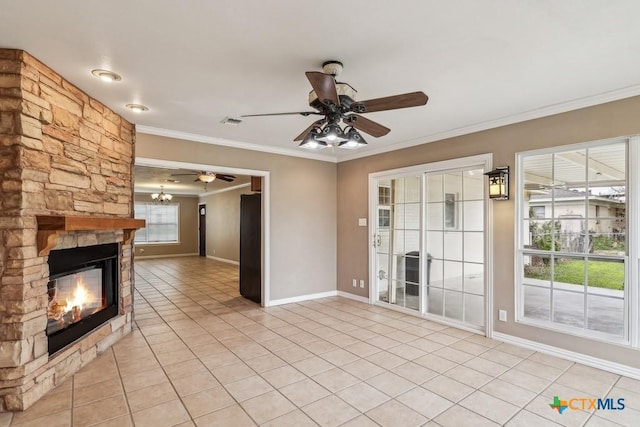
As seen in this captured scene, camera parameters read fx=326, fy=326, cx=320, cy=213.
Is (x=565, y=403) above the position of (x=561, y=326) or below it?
below

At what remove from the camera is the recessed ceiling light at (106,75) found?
2714mm

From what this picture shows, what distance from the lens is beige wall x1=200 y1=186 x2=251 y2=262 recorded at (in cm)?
1007

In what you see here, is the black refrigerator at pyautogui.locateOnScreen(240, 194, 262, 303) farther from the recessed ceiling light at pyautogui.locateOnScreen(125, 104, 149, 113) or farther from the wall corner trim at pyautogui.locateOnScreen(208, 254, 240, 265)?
the wall corner trim at pyautogui.locateOnScreen(208, 254, 240, 265)

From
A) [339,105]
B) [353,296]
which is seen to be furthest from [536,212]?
[353,296]

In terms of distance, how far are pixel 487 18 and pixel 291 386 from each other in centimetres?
305

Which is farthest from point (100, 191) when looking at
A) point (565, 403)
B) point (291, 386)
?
point (565, 403)

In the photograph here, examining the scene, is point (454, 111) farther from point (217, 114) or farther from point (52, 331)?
point (52, 331)

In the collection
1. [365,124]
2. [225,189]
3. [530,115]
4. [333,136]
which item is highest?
[530,115]

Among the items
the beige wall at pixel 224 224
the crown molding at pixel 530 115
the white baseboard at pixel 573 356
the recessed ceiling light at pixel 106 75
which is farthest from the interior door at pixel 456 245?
the beige wall at pixel 224 224

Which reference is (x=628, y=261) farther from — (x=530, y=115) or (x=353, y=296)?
(x=353, y=296)

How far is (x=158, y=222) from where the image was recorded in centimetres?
1218

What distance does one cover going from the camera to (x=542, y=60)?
2.49 m

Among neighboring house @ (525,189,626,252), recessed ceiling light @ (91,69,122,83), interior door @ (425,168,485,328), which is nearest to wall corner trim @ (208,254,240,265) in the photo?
interior door @ (425,168,485,328)

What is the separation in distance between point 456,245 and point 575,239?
1306 mm
